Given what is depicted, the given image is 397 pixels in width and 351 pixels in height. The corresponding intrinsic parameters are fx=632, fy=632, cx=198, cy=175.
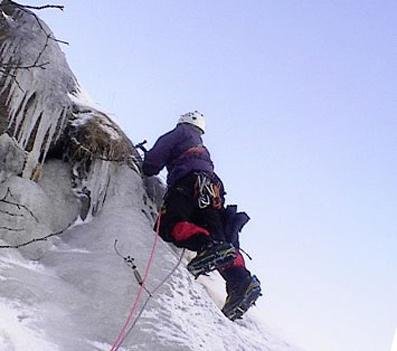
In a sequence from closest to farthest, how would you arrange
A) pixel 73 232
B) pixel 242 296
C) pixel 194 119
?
pixel 242 296 < pixel 73 232 < pixel 194 119

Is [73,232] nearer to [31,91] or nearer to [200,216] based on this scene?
[200,216]

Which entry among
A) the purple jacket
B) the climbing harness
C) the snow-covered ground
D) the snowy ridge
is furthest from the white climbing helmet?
the climbing harness

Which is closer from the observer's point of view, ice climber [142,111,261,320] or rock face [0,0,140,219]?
ice climber [142,111,261,320]

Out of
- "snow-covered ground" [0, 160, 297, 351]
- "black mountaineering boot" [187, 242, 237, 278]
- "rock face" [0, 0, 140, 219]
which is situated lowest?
"snow-covered ground" [0, 160, 297, 351]

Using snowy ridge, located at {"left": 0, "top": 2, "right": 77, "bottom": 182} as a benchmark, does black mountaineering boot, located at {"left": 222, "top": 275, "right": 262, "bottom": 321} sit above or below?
below

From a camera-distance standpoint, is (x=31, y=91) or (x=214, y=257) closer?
(x=214, y=257)

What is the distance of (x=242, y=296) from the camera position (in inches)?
219

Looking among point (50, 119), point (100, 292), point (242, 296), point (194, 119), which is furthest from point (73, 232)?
point (194, 119)

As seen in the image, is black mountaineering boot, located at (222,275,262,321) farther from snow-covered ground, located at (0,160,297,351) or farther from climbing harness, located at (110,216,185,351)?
climbing harness, located at (110,216,185,351)

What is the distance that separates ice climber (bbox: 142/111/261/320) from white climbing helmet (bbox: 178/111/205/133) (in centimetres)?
29

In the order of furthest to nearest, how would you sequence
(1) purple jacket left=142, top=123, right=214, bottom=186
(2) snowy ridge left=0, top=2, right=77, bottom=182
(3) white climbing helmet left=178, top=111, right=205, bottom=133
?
(3) white climbing helmet left=178, top=111, right=205, bottom=133 → (1) purple jacket left=142, top=123, right=214, bottom=186 → (2) snowy ridge left=0, top=2, right=77, bottom=182

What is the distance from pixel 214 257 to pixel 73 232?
4.54 feet

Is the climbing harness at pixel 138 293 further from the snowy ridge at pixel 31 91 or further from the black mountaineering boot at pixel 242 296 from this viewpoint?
the snowy ridge at pixel 31 91

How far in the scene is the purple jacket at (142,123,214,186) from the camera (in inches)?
245
